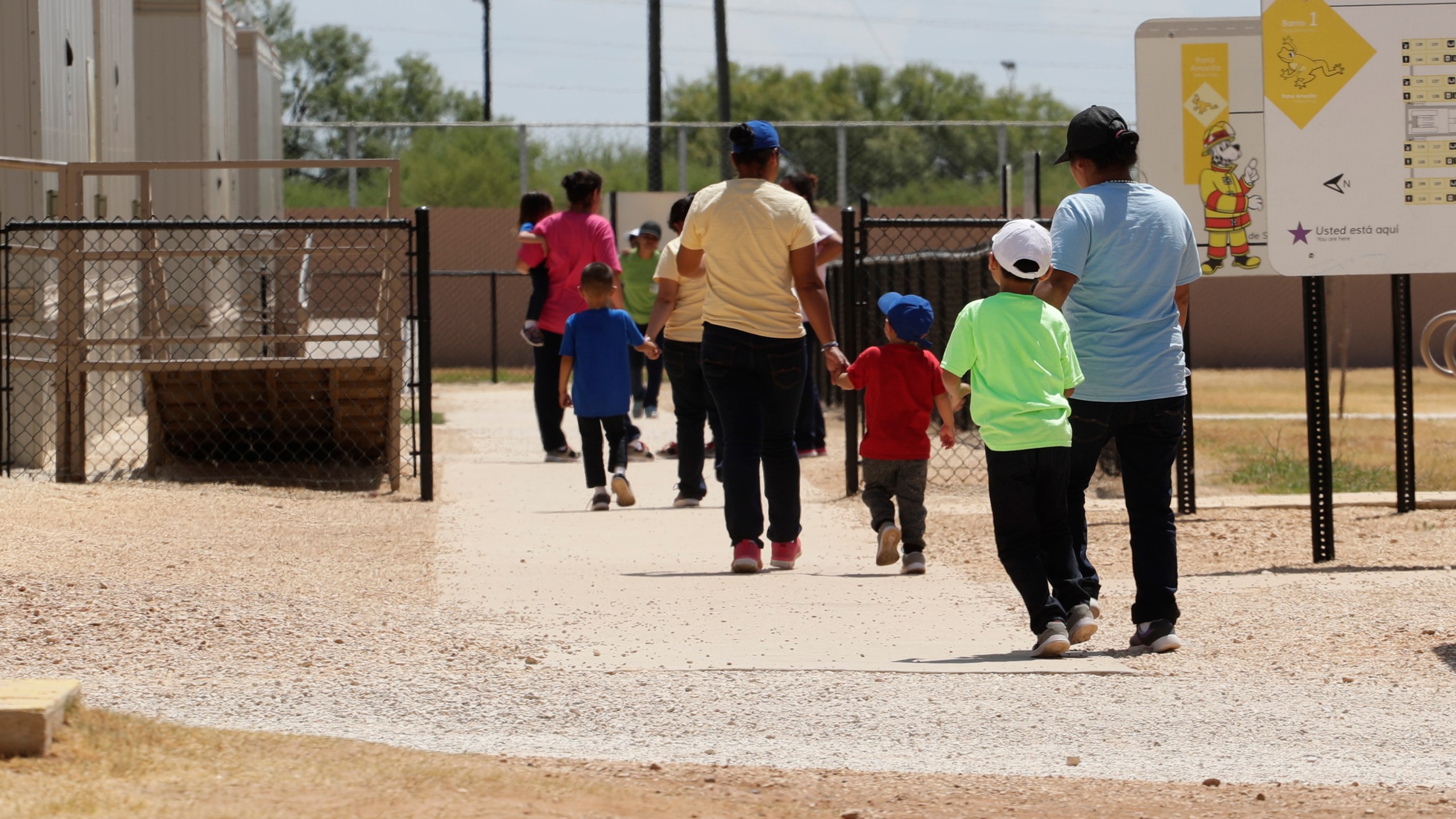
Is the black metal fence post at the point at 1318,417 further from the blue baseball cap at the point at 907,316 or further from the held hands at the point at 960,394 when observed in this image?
the held hands at the point at 960,394

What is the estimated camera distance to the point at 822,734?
14.2ft

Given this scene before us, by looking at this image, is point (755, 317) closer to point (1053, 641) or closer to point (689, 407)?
point (689, 407)

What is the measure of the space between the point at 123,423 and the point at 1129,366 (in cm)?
1001

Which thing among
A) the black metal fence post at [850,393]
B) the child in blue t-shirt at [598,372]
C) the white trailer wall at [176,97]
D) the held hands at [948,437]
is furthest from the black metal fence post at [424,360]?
the white trailer wall at [176,97]

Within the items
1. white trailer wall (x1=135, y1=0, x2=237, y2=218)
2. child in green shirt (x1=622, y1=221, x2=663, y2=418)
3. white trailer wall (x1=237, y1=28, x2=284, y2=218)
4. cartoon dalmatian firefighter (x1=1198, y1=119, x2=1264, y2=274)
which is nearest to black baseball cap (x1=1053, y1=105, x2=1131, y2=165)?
cartoon dalmatian firefighter (x1=1198, y1=119, x2=1264, y2=274)

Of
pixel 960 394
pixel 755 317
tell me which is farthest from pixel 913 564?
pixel 960 394

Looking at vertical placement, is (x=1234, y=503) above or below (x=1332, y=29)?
below

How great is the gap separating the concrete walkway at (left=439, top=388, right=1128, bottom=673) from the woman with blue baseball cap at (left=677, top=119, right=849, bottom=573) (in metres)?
0.39

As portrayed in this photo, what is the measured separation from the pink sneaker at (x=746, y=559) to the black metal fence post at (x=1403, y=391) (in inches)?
135

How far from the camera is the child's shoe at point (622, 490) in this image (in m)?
8.71

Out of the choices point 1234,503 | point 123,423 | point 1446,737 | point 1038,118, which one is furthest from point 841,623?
point 1038,118

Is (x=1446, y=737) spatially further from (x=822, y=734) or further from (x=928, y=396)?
(x=928, y=396)

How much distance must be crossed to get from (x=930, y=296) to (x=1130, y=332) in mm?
8930

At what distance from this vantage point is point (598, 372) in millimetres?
8953
